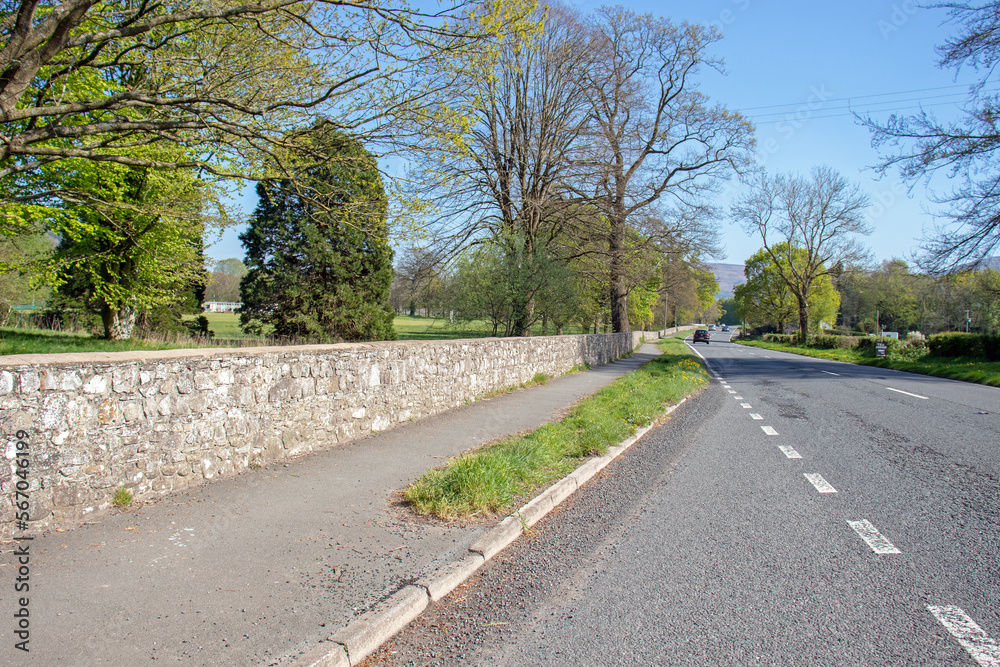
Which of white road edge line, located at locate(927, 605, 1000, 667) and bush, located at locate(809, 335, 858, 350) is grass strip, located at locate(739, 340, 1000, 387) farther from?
white road edge line, located at locate(927, 605, 1000, 667)

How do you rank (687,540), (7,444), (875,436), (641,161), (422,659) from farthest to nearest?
(641,161)
(875,436)
(687,540)
(7,444)
(422,659)

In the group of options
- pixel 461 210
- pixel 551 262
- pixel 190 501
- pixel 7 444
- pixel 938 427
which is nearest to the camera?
pixel 7 444

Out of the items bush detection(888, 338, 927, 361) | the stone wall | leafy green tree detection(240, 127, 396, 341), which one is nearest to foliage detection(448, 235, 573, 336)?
leafy green tree detection(240, 127, 396, 341)

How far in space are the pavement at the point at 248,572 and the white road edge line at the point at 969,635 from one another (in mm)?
2573

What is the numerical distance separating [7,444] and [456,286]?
16954mm

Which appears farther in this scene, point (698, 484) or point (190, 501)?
point (698, 484)

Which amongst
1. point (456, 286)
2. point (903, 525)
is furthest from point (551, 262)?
point (903, 525)

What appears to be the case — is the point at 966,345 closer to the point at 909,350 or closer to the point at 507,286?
the point at 909,350

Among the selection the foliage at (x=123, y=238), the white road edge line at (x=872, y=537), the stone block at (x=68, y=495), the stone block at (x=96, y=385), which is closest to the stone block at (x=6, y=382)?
the stone block at (x=96, y=385)

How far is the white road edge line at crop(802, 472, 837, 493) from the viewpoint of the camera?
532cm

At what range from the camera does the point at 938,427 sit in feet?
28.7

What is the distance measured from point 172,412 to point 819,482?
20.0 ft

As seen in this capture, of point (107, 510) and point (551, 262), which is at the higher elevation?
point (551, 262)

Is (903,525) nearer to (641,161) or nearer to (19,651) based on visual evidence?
(19,651)
